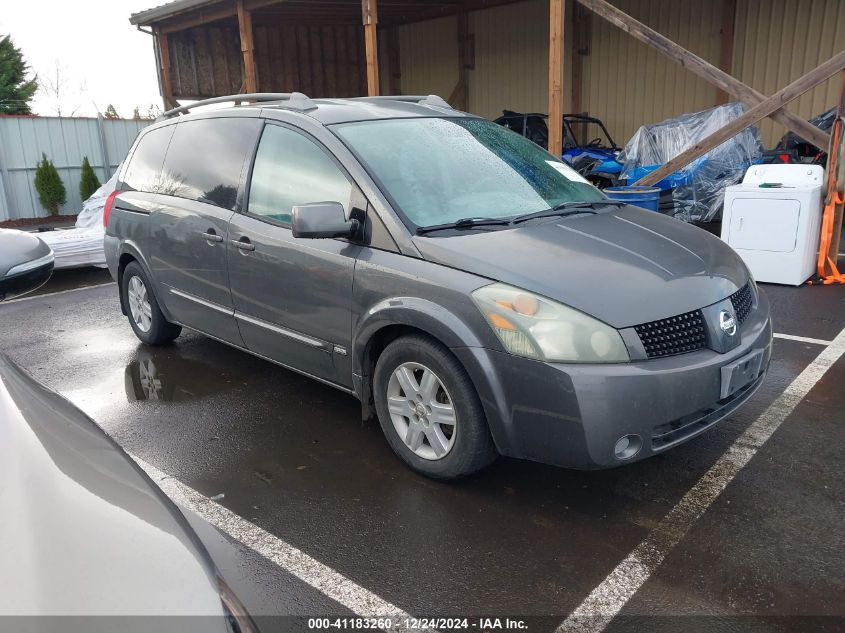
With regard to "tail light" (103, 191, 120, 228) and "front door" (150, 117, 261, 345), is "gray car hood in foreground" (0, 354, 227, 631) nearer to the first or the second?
"front door" (150, 117, 261, 345)

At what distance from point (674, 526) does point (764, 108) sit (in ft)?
19.4

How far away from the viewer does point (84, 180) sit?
15195mm

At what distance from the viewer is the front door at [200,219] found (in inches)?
165

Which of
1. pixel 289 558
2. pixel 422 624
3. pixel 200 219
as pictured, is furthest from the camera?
Answer: pixel 200 219

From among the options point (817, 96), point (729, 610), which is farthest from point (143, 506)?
point (817, 96)

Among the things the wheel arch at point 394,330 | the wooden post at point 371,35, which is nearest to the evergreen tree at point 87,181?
the wooden post at point 371,35

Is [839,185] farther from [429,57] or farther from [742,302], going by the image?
[429,57]

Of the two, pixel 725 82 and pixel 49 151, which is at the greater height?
pixel 725 82

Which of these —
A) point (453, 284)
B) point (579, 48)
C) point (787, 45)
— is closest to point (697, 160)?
point (787, 45)

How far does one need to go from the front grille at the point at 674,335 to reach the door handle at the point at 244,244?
2.19 m

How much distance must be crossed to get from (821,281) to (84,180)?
46.9 feet

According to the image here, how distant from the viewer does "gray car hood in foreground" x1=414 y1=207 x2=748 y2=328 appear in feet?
9.23

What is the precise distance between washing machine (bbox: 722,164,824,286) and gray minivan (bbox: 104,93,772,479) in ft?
11.6

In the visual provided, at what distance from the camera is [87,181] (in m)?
15.2
